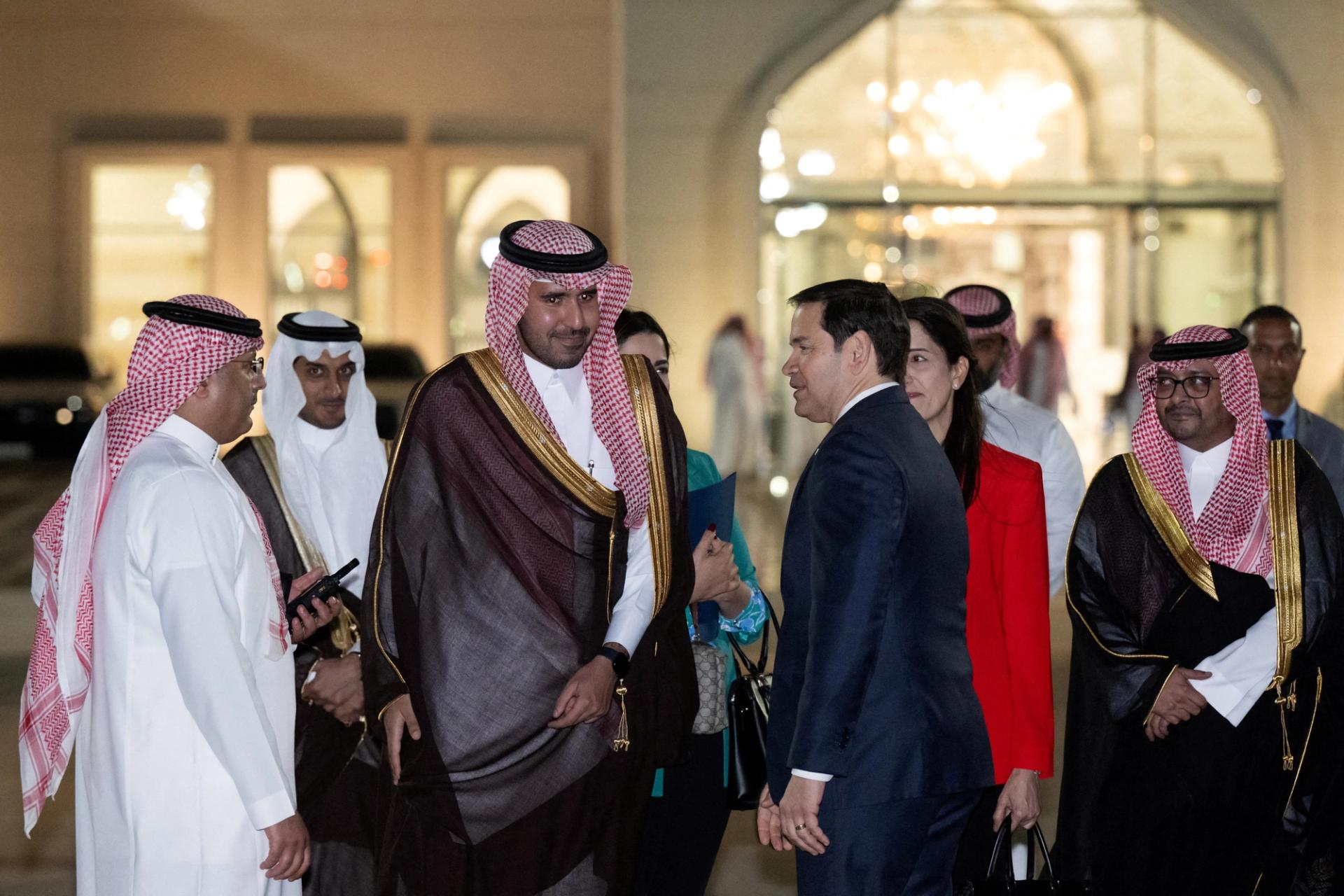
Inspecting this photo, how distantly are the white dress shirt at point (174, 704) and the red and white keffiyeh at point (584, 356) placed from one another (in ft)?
2.22

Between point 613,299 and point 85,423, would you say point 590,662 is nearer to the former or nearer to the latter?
point 613,299

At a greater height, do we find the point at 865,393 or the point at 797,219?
the point at 797,219

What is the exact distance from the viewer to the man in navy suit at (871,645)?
238cm

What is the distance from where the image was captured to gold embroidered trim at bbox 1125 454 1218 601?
3279mm

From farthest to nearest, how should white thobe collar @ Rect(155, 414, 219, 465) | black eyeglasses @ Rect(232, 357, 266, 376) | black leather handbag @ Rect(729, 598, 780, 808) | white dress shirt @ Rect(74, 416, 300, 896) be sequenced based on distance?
black leather handbag @ Rect(729, 598, 780, 808), black eyeglasses @ Rect(232, 357, 266, 376), white thobe collar @ Rect(155, 414, 219, 465), white dress shirt @ Rect(74, 416, 300, 896)

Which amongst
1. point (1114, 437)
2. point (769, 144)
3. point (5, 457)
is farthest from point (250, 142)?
point (1114, 437)

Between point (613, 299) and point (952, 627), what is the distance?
3.27 feet

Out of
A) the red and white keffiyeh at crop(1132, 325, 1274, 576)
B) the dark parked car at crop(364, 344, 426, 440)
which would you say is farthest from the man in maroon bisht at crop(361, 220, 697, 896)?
the dark parked car at crop(364, 344, 426, 440)

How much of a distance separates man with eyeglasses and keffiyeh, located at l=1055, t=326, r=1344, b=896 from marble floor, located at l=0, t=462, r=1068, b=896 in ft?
4.03

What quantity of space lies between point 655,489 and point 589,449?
15cm

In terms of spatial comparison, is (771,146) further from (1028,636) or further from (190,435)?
(190,435)

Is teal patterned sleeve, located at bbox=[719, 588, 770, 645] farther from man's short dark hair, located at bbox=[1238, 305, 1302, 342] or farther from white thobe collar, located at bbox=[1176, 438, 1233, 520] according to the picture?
man's short dark hair, located at bbox=[1238, 305, 1302, 342]

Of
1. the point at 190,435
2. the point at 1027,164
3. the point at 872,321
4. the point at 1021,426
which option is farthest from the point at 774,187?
the point at 190,435

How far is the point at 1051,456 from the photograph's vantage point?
433 centimetres
